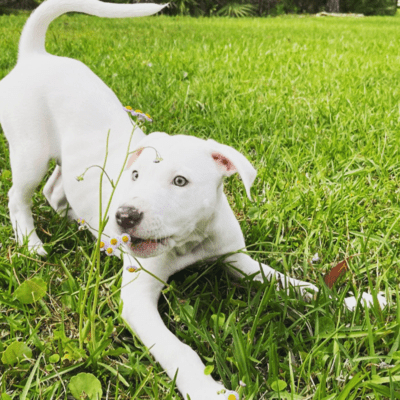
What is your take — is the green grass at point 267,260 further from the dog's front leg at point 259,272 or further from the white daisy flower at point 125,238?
the white daisy flower at point 125,238

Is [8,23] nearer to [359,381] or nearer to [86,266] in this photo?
[86,266]

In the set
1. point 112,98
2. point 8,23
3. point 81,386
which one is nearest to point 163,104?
point 112,98

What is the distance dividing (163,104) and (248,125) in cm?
89

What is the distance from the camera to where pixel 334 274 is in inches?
83.7

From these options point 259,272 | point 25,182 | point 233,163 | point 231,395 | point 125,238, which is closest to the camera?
point 231,395

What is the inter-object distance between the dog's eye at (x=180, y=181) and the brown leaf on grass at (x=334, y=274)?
2.83ft

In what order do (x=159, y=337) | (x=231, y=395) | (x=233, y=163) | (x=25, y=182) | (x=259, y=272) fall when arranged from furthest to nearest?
(x=25, y=182), (x=259, y=272), (x=233, y=163), (x=159, y=337), (x=231, y=395)

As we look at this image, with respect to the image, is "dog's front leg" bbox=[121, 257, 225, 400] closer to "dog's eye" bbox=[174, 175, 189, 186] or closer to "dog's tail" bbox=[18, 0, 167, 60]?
"dog's eye" bbox=[174, 175, 189, 186]

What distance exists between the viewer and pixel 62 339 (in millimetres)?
1746

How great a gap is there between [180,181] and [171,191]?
0.07 m

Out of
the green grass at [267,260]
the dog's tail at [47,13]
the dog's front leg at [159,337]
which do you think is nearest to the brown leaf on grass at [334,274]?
the green grass at [267,260]

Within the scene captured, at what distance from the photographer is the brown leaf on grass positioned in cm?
211

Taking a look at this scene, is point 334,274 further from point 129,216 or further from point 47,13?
point 47,13

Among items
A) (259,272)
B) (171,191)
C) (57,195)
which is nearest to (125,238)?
(171,191)
